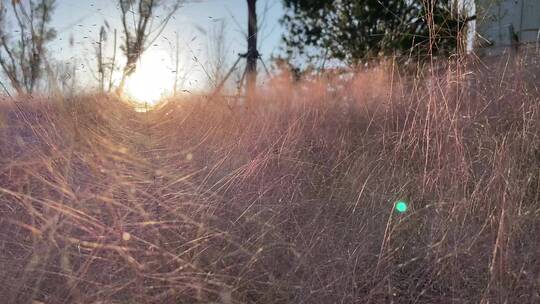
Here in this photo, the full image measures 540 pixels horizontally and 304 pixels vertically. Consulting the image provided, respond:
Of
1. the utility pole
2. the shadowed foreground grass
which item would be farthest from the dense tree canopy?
the shadowed foreground grass

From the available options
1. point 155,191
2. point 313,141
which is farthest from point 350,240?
point 313,141

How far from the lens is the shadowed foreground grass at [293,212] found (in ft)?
4.63

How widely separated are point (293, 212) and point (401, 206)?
1.27 ft

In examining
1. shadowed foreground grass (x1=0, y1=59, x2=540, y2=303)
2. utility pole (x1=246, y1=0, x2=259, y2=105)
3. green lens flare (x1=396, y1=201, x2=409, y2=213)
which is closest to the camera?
shadowed foreground grass (x1=0, y1=59, x2=540, y2=303)

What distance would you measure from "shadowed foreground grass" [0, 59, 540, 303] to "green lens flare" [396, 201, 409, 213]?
26 millimetres

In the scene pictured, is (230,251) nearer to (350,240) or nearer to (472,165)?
(350,240)

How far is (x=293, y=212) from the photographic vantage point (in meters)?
1.86

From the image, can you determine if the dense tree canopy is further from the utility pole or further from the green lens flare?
the green lens flare

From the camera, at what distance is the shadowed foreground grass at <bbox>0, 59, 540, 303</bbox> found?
1411mm

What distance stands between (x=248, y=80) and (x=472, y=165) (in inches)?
126

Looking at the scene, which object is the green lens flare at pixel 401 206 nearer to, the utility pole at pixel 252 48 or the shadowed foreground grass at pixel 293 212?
the shadowed foreground grass at pixel 293 212

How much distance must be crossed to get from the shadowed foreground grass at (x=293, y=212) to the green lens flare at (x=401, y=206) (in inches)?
1.0

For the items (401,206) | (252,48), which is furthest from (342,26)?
(401,206)

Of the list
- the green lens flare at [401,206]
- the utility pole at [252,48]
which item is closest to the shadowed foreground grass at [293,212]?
the green lens flare at [401,206]
